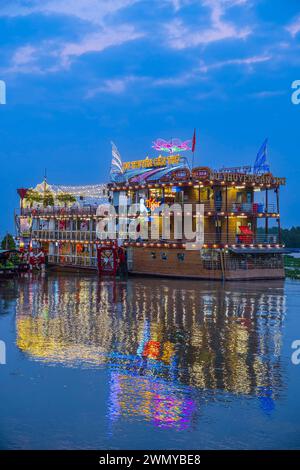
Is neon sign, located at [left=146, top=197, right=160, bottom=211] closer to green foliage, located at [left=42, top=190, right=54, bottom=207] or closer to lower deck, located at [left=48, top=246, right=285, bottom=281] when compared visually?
lower deck, located at [left=48, top=246, right=285, bottom=281]

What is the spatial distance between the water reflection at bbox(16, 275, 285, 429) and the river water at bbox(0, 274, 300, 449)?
0.05m

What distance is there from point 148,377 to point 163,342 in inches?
233

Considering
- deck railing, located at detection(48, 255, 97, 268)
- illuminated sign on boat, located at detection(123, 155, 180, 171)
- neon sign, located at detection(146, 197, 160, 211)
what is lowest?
deck railing, located at detection(48, 255, 97, 268)

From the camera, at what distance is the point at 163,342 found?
80.9 feet

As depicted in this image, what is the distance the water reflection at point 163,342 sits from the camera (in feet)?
55.2

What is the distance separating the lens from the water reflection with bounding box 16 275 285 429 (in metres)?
16.8

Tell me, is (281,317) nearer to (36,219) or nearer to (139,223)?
(139,223)

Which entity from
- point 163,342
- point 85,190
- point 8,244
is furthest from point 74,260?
point 163,342

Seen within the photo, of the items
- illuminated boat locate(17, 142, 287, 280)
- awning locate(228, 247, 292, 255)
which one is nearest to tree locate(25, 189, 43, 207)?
illuminated boat locate(17, 142, 287, 280)

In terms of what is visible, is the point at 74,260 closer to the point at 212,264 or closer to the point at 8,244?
the point at 212,264

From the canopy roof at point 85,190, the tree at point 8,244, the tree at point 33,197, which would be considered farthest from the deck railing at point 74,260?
the tree at point 8,244

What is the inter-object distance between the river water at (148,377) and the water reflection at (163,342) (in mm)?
49
